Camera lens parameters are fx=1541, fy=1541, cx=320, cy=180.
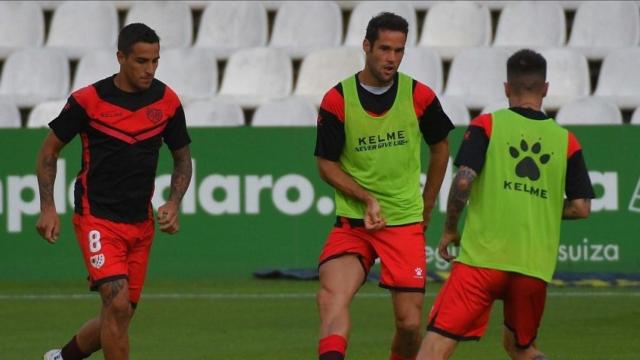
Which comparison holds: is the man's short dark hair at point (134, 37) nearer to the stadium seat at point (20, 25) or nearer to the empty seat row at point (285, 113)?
the empty seat row at point (285, 113)

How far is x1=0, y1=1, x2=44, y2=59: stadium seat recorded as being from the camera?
2111 centimetres

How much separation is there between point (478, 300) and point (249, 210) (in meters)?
9.22

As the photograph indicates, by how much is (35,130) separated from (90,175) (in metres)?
8.03

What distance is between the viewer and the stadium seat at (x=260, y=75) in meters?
19.9

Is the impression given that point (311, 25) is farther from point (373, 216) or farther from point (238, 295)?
point (373, 216)

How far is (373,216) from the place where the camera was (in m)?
8.52

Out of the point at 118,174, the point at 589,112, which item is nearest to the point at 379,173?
the point at 118,174

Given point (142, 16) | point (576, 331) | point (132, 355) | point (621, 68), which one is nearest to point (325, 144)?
point (132, 355)

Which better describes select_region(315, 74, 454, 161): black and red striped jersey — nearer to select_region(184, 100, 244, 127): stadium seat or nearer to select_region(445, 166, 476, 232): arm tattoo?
select_region(445, 166, 476, 232): arm tattoo

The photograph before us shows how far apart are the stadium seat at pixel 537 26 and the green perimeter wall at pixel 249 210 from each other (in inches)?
155

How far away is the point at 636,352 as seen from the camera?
1084 cm

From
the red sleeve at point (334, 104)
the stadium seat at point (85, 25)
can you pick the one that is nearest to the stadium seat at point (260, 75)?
the stadium seat at point (85, 25)

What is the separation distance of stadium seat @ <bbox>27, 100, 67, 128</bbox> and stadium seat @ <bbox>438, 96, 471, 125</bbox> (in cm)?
469

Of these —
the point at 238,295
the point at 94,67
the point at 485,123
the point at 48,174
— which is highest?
the point at 94,67
